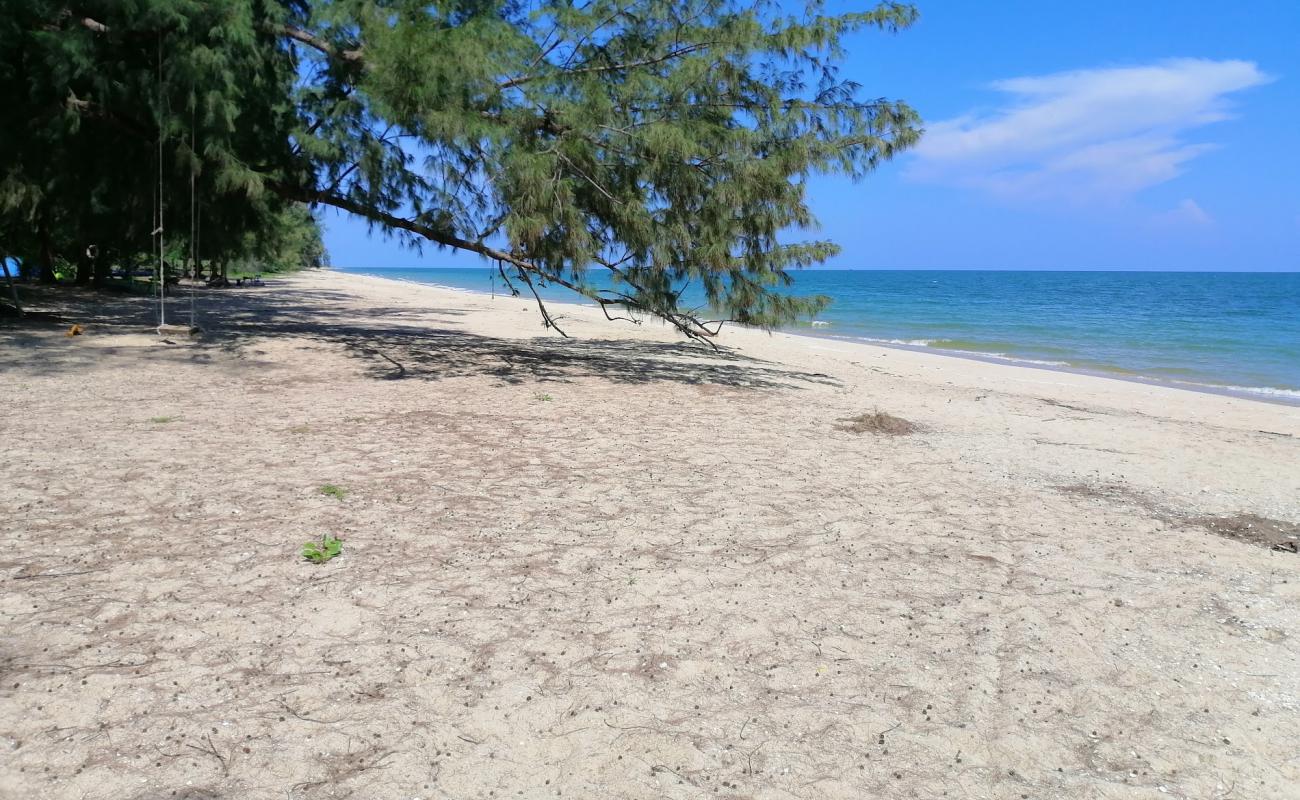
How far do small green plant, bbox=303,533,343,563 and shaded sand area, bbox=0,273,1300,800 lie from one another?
0.30ft

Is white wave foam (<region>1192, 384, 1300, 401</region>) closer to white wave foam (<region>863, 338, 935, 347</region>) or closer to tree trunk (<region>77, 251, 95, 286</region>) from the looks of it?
white wave foam (<region>863, 338, 935, 347</region>)

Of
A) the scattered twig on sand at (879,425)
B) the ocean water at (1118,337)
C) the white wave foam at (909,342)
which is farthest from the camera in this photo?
the white wave foam at (909,342)

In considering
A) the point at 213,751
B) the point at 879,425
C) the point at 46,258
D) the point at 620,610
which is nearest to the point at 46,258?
the point at 46,258

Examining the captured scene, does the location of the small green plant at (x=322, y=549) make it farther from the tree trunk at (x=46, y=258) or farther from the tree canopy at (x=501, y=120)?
the tree trunk at (x=46, y=258)

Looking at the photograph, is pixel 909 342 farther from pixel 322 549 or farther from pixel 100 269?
pixel 100 269

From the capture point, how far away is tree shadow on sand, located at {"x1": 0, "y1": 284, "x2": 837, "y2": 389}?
1009 cm

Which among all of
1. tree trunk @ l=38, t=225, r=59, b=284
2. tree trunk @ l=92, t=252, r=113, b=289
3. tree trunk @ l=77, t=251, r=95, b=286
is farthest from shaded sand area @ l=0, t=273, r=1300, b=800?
tree trunk @ l=77, t=251, r=95, b=286

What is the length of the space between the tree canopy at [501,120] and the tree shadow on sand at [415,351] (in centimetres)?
126

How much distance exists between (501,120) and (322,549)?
6.62 metres

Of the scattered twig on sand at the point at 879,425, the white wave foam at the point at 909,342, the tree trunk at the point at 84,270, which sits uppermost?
the tree trunk at the point at 84,270

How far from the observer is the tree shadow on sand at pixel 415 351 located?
10.1m

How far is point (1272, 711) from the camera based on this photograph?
282 cm

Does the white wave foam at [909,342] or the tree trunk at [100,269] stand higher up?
the tree trunk at [100,269]

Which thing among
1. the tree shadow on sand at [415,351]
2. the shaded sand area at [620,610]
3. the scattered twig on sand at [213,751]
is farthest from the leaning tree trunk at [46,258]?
the scattered twig on sand at [213,751]
